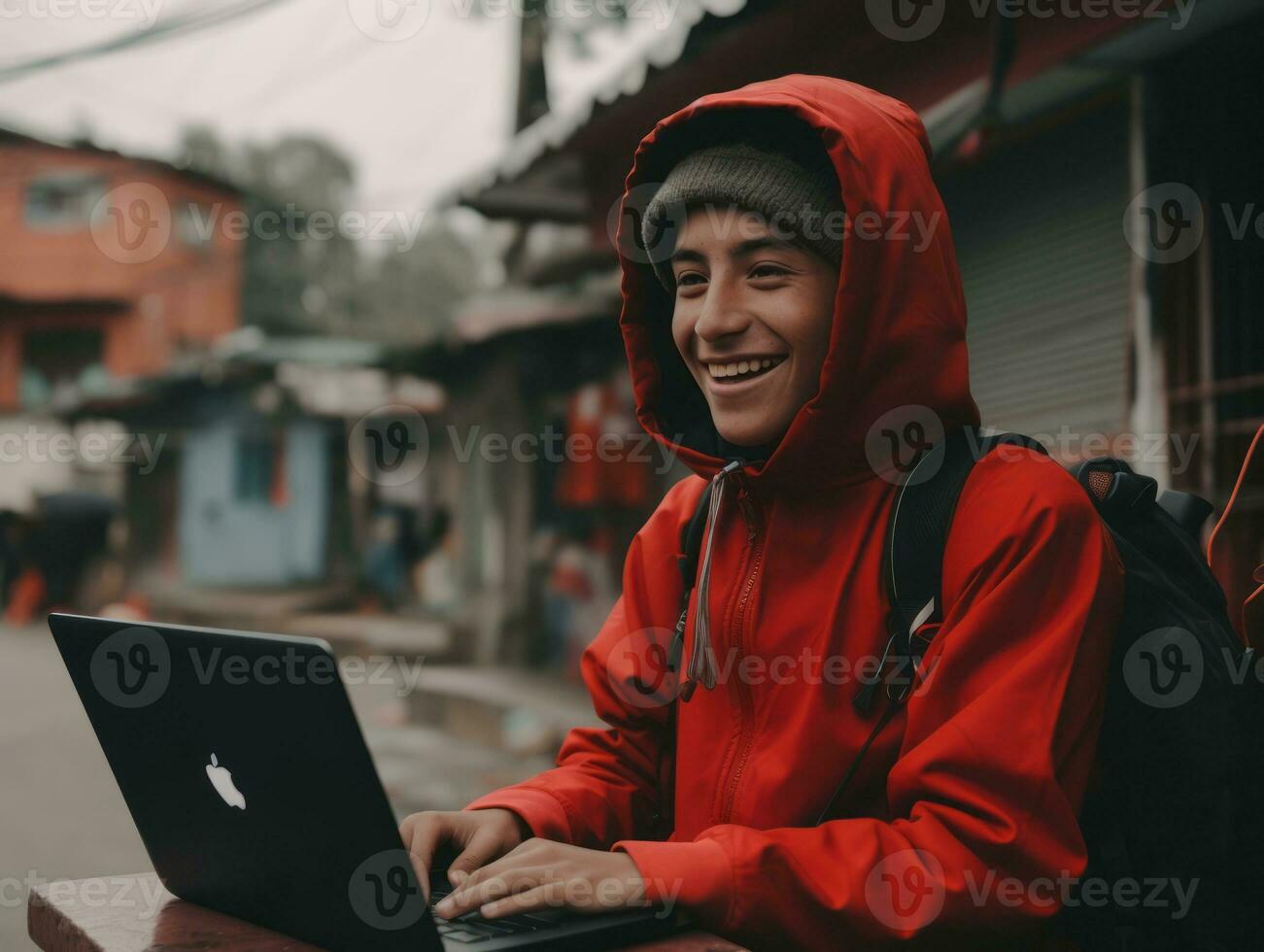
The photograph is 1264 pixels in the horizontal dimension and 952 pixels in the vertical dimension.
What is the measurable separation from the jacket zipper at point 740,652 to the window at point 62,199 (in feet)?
94.6

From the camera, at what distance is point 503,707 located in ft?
28.8

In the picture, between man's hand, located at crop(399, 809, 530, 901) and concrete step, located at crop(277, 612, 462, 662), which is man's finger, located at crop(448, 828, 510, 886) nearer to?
man's hand, located at crop(399, 809, 530, 901)

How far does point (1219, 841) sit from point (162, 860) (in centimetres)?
154

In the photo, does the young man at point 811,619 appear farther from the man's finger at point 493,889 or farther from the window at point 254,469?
the window at point 254,469

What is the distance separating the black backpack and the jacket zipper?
0.16m

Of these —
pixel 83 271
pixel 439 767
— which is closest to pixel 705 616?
pixel 439 767

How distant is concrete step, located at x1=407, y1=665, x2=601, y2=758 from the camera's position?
823cm

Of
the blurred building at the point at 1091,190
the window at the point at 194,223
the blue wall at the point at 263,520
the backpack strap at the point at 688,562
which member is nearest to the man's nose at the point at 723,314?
the backpack strap at the point at 688,562

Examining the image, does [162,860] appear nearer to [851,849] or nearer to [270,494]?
[851,849]

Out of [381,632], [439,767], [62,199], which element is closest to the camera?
[439,767]

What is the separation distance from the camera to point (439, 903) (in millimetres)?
1464

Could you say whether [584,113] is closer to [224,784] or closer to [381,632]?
[224,784]

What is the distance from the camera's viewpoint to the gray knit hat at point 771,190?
1.79m

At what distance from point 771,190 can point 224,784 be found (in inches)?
47.8
